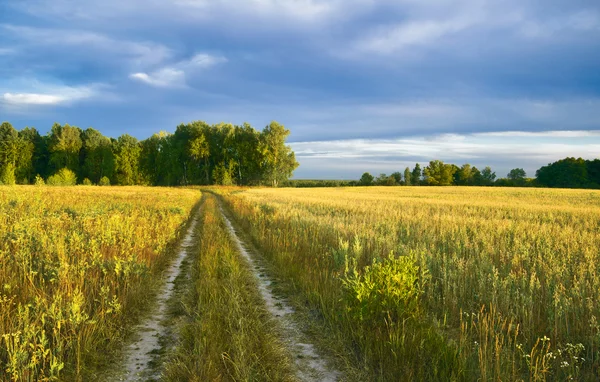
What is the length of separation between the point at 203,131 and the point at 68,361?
8742 cm

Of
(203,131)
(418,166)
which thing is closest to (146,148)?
(203,131)

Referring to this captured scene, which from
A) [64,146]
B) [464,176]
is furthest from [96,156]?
[464,176]

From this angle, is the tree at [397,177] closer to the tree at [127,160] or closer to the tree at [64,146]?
the tree at [127,160]

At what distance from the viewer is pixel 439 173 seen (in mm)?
117188

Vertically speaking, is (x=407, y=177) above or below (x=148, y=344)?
above

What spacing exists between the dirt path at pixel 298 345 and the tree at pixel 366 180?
109 m

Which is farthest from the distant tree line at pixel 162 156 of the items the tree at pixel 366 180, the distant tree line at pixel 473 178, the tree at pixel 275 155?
the tree at pixel 366 180

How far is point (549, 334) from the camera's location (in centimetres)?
460

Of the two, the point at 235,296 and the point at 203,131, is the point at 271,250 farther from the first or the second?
the point at 203,131

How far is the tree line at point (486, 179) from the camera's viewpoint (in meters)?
101

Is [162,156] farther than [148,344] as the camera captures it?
Yes

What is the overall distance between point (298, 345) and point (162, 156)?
97615mm

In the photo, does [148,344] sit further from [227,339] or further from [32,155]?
[32,155]

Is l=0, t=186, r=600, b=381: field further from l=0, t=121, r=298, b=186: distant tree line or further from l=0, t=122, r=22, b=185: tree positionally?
l=0, t=122, r=22, b=185: tree
